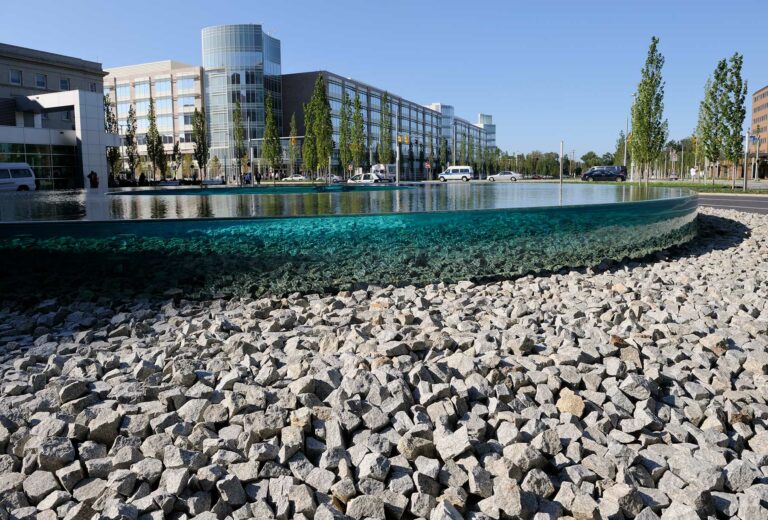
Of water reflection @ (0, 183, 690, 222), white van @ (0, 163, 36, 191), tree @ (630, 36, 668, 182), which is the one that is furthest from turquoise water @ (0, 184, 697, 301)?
white van @ (0, 163, 36, 191)

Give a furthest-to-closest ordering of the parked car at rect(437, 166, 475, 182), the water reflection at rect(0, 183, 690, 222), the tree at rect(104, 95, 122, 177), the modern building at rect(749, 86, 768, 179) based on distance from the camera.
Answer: the modern building at rect(749, 86, 768, 179)
the parked car at rect(437, 166, 475, 182)
the tree at rect(104, 95, 122, 177)
the water reflection at rect(0, 183, 690, 222)

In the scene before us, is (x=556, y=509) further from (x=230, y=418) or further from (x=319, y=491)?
(x=230, y=418)

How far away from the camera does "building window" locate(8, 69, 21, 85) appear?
60.3 metres

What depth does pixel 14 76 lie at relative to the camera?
60.8 m

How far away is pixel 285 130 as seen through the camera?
8975cm

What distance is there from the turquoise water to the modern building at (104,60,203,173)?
278 feet

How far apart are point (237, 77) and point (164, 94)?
1462cm

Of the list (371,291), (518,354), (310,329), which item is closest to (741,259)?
(371,291)

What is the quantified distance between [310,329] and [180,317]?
1734 mm

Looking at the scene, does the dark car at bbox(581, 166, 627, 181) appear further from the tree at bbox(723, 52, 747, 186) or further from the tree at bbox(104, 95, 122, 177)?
the tree at bbox(104, 95, 122, 177)

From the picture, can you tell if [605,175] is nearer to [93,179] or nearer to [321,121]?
[321,121]

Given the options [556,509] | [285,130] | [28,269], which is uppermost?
[285,130]

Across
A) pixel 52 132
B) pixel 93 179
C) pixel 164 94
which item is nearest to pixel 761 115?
pixel 164 94

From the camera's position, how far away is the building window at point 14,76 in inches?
2373
